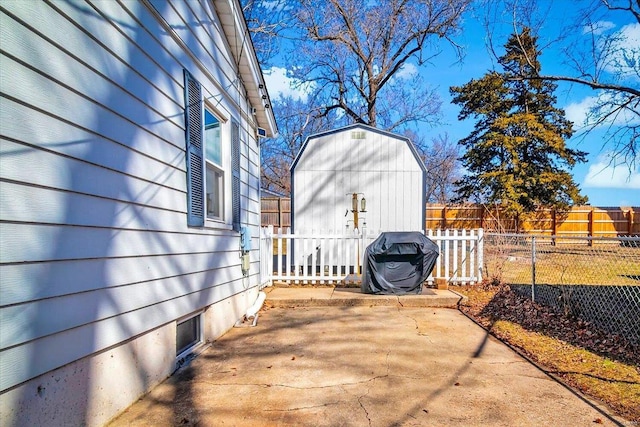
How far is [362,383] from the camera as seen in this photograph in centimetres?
295

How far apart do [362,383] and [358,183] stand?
627 centimetres

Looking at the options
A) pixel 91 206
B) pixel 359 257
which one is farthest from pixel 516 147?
pixel 91 206

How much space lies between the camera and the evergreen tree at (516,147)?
1834 centimetres

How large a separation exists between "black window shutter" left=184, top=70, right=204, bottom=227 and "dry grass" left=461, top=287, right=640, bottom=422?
12.0ft

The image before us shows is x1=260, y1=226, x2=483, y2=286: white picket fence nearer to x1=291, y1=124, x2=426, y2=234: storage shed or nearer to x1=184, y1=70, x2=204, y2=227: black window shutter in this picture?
x1=291, y1=124, x2=426, y2=234: storage shed

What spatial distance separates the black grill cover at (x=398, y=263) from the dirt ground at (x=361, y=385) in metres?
1.58

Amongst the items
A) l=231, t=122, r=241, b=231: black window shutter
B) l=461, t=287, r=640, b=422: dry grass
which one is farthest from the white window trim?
l=461, t=287, r=640, b=422: dry grass

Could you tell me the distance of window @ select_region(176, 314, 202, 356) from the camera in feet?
11.3

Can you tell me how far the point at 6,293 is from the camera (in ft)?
5.14

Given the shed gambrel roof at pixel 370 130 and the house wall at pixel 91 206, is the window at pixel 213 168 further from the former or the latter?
the shed gambrel roof at pixel 370 130

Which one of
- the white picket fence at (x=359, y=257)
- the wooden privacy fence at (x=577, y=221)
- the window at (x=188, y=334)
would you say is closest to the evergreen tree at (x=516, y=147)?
the wooden privacy fence at (x=577, y=221)

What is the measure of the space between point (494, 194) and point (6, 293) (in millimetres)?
20198

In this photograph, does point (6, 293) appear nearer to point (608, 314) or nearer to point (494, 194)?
point (608, 314)

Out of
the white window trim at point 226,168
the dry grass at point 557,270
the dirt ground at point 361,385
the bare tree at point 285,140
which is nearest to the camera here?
the dirt ground at point 361,385
